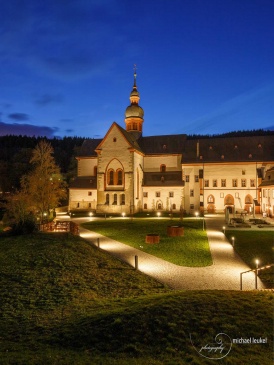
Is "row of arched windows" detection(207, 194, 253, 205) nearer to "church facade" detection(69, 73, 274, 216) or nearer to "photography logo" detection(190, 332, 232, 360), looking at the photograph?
"church facade" detection(69, 73, 274, 216)

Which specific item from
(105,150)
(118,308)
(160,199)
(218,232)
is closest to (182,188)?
(160,199)

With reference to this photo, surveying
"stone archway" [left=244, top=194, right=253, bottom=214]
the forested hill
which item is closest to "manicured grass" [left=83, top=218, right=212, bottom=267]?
"stone archway" [left=244, top=194, right=253, bottom=214]

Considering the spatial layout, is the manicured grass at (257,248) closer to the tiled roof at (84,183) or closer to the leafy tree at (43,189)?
the leafy tree at (43,189)

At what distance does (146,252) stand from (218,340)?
40.9 ft

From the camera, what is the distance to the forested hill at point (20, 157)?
229 ft

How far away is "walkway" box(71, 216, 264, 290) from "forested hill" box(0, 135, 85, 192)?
49.6 meters

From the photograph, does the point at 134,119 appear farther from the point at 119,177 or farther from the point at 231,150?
the point at 231,150

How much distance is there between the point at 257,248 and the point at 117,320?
1482 cm

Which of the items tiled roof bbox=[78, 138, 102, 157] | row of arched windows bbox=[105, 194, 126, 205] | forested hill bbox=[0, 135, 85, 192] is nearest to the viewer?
row of arched windows bbox=[105, 194, 126, 205]

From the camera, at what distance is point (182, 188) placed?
4819 centimetres

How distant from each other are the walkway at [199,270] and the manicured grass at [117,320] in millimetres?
1201

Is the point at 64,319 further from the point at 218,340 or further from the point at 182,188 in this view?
the point at 182,188

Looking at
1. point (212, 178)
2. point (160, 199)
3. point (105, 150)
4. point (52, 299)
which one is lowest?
point (52, 299)

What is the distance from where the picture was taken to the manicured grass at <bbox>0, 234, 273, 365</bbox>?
6.55m
